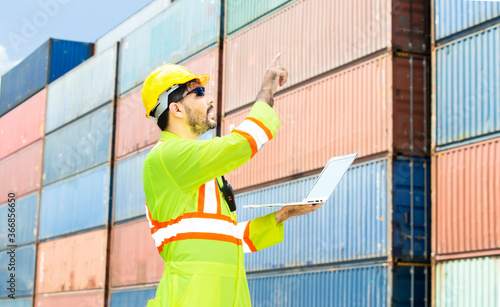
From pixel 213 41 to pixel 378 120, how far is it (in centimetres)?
886

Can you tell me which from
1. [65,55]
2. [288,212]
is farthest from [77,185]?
[288,212]

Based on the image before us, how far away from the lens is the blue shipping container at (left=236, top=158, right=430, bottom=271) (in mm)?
16734

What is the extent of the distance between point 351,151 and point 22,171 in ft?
90.8

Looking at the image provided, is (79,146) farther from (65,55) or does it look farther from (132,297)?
(132,297)

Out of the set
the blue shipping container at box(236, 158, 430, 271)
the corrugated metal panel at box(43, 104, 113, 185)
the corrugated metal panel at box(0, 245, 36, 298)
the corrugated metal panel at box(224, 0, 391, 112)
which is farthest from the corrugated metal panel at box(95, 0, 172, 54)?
the blue shipping container at box(236, 158, 430, 271)

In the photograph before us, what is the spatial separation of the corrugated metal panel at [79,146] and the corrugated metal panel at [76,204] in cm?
48

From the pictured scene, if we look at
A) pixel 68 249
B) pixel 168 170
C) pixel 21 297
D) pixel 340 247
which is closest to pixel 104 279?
pixel 68 249

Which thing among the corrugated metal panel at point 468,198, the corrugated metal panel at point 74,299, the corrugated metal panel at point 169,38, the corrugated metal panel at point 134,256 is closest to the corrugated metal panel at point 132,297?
the corrugated metal panel at point 134,256

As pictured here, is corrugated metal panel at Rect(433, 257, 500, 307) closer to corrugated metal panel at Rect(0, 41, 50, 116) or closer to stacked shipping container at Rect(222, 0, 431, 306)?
stacked shipping container at Rect(222, 0, 431, 306)

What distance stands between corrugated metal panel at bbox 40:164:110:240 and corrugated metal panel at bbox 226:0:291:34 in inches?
412

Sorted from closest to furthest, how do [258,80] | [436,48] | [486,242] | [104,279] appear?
[486,242] → [436,48] → [258,80] → [104,279]

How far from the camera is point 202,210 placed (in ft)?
13.0

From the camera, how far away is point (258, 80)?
22844 millimetres

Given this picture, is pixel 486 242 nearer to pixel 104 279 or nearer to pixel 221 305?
pixel 221 305
